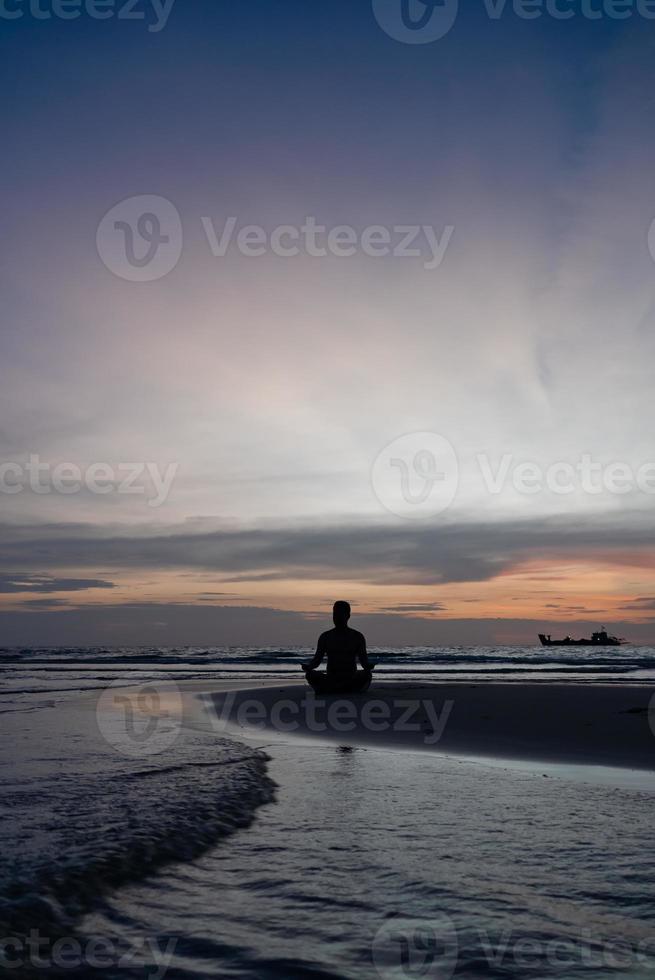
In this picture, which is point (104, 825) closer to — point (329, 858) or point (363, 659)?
point (329, 858)

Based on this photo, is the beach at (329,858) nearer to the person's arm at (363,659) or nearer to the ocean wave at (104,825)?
the ocean wave at (104,825)

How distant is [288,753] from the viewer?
9.06m

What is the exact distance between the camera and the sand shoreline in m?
9.48

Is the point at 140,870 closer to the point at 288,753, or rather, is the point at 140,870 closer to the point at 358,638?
the point at 288,753

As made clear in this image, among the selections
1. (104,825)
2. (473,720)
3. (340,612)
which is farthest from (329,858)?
(340,612)

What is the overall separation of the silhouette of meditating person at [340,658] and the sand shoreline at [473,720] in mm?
425

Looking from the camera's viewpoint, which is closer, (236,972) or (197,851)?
(236,972)

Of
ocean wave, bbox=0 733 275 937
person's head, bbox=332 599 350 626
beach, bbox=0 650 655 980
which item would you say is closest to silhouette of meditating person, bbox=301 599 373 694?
person's head, bbox=332 599 350 626

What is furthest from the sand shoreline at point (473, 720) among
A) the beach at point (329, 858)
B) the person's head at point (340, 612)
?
the person's head at point (340, 612)

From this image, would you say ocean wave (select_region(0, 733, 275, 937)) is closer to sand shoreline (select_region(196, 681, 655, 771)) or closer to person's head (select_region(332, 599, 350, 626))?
sand shoreline (select_region(196, 681, 655, 771))

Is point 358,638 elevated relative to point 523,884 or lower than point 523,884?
elevated

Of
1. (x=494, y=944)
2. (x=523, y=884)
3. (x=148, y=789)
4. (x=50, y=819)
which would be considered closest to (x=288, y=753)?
(x=148, y=789)

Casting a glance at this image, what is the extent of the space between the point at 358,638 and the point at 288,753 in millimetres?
6710

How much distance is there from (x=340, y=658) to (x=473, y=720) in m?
3.94
